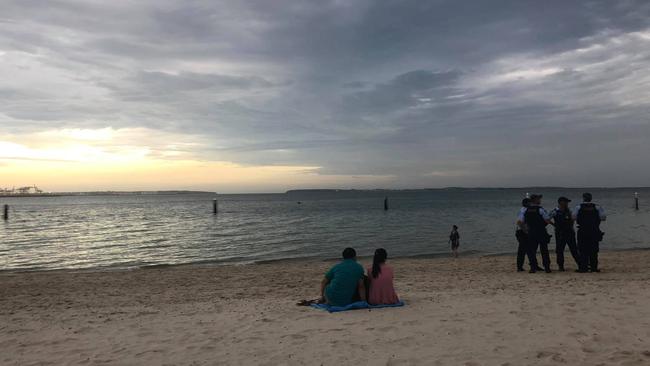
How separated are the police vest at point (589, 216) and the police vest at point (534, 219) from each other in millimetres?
865

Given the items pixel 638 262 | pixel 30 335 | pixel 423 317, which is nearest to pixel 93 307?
pixel 30 335

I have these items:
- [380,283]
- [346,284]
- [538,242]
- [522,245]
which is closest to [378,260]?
[380,283]

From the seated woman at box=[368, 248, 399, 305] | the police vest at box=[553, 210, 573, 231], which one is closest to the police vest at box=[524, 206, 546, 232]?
the police vest at box=[553, 210, 573, 231]

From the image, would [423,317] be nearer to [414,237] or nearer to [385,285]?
[385,285]

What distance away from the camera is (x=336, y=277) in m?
8.12

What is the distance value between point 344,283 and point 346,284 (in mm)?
38

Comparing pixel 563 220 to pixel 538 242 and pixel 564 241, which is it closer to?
pixel 564 241

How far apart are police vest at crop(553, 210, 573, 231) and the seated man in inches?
262

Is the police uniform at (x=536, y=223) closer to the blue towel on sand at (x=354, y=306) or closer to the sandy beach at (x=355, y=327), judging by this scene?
the sandy beach at (x=355, y=327)

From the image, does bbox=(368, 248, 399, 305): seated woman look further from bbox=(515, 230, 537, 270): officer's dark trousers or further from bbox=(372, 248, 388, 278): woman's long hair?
bbox=(515, 230, 537, 270): officer's dark trousers

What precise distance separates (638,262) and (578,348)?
12.7 meters

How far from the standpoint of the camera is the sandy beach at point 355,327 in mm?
5609

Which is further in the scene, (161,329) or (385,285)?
(385,285)

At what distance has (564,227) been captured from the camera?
12133mm
